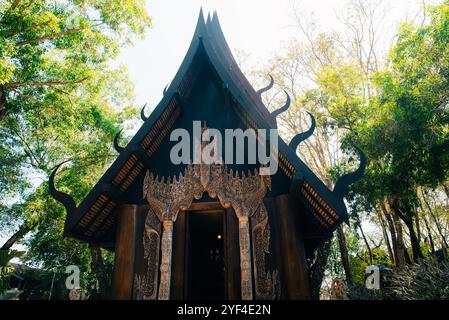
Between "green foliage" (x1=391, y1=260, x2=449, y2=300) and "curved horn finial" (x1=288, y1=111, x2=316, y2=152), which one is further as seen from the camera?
"curved horn finial" (x1=288, y1=111, x2=316, y2=152)

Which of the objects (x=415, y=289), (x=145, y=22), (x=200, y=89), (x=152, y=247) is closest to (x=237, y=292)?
(x=152, y=247)

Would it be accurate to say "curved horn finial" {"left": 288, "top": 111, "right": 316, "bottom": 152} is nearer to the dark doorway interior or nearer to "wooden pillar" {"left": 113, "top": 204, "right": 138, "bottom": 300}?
the dark doorway interior

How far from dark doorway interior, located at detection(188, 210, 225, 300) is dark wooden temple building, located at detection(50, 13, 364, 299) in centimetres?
200

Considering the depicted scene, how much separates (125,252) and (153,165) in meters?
1.99

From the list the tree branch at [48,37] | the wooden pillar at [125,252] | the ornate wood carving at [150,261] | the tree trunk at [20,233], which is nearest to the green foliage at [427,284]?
the ornate wood carving at [150,261]

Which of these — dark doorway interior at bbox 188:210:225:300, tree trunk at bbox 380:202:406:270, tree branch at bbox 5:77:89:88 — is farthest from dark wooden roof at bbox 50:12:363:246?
tree trunk at bbox 380:202:406:270

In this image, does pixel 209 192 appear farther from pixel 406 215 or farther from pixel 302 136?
pixel 406 215

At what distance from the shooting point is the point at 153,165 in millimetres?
6480

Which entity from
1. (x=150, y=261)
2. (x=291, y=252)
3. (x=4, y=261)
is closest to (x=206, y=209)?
(x=150, y=261)

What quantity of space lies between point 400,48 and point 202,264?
10.3 m

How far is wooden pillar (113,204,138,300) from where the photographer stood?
5055 millimetres
